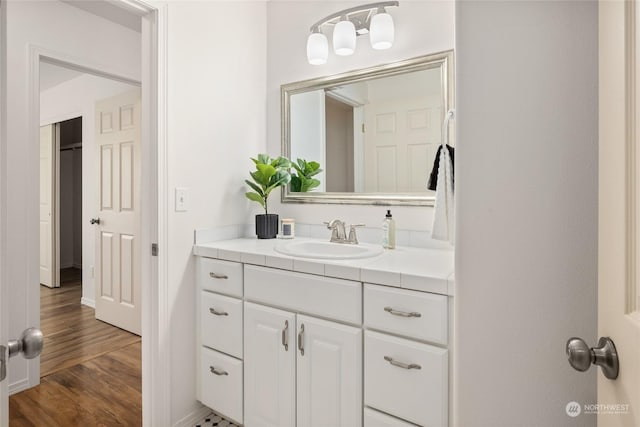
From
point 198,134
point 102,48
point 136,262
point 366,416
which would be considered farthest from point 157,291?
point 102,48

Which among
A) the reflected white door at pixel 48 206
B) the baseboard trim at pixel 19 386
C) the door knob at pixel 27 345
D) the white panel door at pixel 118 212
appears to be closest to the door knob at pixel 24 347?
the door knob at pixel 27 345

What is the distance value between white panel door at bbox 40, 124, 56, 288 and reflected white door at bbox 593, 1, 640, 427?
4.80 m

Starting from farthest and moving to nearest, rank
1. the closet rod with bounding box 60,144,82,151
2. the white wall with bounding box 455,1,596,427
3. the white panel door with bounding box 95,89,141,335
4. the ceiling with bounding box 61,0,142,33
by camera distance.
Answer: the closet rod with bounding box 60,144,82,151 < the white panel door with bounding box 95,89,141,335 < the ceiling with bounding box 61,0,142,33 < the white wall with bounding box 455,1,596,427

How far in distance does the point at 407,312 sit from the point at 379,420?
0.41 metres

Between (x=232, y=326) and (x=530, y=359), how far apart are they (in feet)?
4.07

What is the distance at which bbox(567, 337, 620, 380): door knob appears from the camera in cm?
56

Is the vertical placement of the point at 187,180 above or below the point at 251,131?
below

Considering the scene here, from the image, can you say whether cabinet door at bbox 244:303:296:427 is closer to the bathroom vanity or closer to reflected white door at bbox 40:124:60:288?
the bathroom vanity

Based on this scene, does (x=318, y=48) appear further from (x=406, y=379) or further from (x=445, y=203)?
(x=406, y=379)

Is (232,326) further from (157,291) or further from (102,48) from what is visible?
(102,48)

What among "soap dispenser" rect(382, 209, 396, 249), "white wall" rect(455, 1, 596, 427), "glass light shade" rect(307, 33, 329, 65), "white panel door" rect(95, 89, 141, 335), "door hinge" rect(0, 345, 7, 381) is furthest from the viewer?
"white panel door" rect(95, 89, 141, 335)

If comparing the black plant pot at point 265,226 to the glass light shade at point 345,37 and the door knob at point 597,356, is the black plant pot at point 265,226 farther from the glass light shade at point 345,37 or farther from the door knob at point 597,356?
the door knob at point 597,356

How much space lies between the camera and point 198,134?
1848 mm

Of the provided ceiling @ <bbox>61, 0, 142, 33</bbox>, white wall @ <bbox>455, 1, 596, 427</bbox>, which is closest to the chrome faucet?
white wall @ <bbox>455, 1, 596, 427</bbox>
